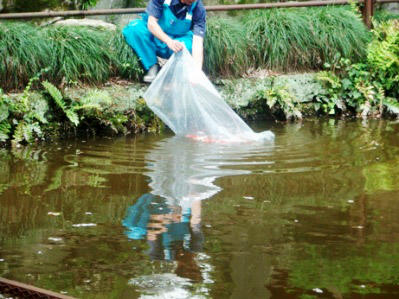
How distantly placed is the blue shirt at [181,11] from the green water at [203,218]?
1.21 meters

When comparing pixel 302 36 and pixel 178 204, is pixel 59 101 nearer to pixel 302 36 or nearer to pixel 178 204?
pixel 178 204

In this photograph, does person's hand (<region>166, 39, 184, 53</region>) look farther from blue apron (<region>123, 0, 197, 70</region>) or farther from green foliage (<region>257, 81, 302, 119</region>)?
green foliage (<region>257, 81, 302, 119</region>)

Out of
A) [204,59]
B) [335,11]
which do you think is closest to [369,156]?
[204,59]

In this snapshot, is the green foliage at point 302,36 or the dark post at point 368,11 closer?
the green foliage at point 302,36

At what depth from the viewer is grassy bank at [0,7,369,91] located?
26.5 feet

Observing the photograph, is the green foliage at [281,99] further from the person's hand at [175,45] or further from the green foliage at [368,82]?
the person's hand at [175,45]

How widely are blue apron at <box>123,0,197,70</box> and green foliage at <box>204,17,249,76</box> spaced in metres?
0.76

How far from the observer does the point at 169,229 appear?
188 inches

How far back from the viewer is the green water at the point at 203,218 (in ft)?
13.0

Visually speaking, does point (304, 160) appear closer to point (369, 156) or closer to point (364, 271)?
point (369, 156)

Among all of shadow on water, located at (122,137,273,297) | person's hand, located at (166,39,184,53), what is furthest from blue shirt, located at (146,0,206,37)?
shadow on water, located at (122,137,273,297)

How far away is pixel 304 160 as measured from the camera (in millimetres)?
6688

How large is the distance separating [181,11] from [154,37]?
56cm

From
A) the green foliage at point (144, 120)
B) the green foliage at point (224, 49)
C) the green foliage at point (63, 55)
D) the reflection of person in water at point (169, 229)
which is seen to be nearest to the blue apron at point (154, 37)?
the green foliage at point (63, 55)
